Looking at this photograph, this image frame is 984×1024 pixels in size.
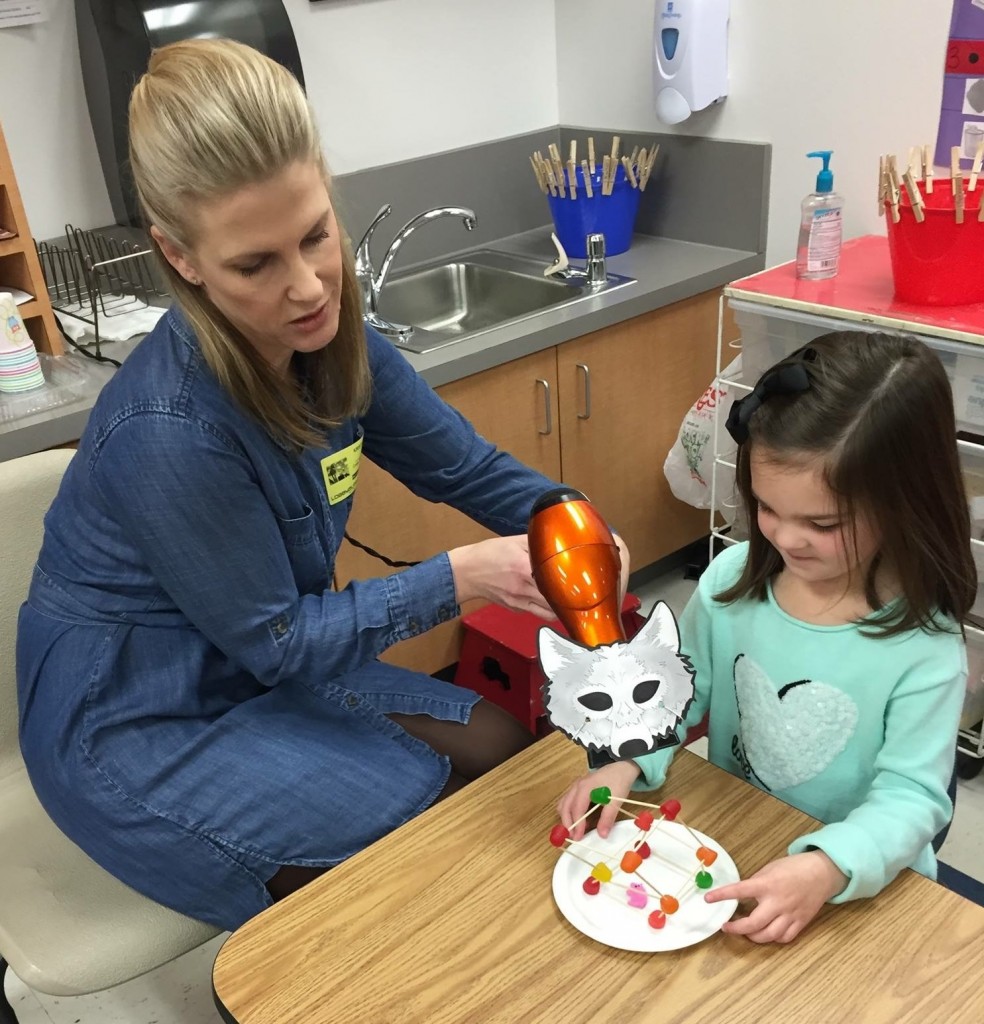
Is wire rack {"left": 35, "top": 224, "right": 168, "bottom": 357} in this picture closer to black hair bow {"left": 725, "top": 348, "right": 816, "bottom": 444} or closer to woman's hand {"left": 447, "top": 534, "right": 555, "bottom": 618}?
woman's hand {"left": 447, "top": 534, "right": 555, "bottom": 618}

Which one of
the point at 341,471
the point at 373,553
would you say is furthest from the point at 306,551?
the point at 373,553

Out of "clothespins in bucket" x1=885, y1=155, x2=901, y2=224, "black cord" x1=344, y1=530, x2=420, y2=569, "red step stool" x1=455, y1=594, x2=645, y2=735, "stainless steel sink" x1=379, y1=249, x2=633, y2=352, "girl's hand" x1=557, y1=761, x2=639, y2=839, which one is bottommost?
"red step stool" x1=455, y1=594, x2=645, y2=735

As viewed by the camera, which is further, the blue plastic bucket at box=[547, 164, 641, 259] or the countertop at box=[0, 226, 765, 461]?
the blue plastic bucket at box=[547, 164, 641, 259]

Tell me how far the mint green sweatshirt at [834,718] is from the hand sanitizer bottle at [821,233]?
927 millimetres

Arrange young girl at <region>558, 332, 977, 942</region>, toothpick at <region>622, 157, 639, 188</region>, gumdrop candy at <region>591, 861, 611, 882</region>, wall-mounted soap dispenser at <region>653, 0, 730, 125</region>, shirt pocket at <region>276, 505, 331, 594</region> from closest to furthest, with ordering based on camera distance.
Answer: gumdrop candy at <region>591, 861, 611, 882</region>, young girl at <region>558, 332, 977, 942</region>, shirt pocket at <region>276, 505, 331, 594</region>, wall-mounted soap dispenser at <region>653, 0, 730, 125</region>, toothpick at <region>622, 157, 639, 188</region>

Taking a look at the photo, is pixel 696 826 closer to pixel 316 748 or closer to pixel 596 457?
pixel 316 748

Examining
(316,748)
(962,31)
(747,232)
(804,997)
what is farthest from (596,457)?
(804,997)

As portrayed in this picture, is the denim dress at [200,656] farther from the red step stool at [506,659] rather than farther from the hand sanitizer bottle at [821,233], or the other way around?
the hand sanitizer bottle at [821,233]

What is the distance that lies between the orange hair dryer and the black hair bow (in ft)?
0.72

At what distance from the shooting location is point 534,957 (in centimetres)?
86

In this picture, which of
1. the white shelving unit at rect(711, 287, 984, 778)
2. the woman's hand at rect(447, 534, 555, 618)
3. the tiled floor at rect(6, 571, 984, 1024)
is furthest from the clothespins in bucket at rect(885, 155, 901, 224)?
the tiled floor at rect(6, 571, 984, 1024)

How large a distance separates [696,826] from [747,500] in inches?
14.8

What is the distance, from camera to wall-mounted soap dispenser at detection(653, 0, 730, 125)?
7.30 ft

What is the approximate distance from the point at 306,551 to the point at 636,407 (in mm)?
1243
